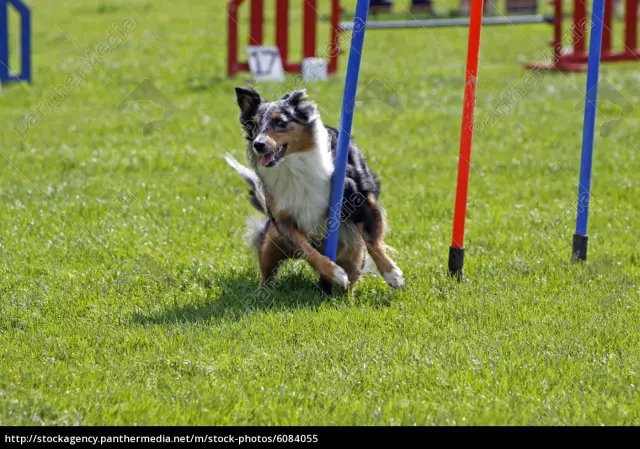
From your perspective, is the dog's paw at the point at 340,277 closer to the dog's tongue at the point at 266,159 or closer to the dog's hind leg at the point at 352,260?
the dog's hind leg at the point at 352,260

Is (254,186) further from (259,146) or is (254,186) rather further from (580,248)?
(580,248)

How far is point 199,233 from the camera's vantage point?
7359mm

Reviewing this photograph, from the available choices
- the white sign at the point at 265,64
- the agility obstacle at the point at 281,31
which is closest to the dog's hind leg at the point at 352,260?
the white sign at the point at 265,64

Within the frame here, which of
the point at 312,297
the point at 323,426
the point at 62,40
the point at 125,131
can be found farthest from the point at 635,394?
the point at 62,40

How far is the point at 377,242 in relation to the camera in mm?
5898

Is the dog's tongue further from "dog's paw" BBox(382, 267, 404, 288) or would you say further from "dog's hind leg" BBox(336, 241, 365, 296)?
"dog's paw" BBox(382, 267, 404, 288)

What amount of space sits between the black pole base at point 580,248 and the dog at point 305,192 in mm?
1383

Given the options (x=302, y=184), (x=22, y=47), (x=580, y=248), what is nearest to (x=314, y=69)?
(x=22, y=47)

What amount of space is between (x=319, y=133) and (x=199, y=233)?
78.5 inches

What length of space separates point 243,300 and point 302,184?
790 mm

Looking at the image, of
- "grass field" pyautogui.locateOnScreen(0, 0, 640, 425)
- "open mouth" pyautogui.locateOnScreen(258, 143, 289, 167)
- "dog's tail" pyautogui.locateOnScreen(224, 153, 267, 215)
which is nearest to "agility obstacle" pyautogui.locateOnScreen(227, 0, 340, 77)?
"grass field" pyautogui.locateOnScreen(0, 0, 640, 425)

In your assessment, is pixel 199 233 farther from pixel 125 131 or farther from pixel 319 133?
pixel 125 131

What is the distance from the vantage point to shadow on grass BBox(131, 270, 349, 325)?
17.5 feet

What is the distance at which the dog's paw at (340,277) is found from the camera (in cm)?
552
